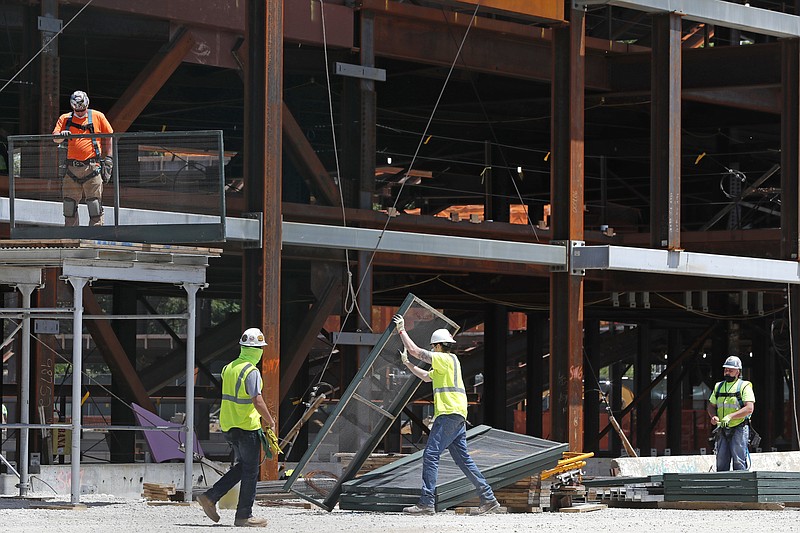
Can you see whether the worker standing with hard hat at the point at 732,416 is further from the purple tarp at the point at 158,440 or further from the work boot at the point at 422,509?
the purple tarp at the point at 158,440

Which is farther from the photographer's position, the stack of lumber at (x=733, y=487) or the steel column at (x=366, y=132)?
the steel column at (x=366, y=132)

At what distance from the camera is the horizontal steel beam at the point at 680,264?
2455 centimetres

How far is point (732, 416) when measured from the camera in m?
20.3

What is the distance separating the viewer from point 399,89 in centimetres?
3222

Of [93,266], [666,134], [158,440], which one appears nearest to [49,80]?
[158,440]

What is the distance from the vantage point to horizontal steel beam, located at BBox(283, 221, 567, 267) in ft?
72.0

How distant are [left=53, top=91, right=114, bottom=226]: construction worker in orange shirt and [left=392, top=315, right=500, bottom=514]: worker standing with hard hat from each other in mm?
3886

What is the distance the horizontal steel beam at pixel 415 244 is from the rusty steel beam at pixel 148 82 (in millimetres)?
3176

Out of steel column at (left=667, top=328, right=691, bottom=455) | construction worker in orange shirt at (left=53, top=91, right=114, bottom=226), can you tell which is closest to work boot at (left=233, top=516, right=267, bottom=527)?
construction worker in orange shirt at (left=53, top=91, right=114, bottom=226)

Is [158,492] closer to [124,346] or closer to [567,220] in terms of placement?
[567,220]

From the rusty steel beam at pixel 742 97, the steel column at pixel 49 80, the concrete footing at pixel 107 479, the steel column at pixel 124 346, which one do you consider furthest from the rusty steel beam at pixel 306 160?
the rusty steel beam at pixel 742 97

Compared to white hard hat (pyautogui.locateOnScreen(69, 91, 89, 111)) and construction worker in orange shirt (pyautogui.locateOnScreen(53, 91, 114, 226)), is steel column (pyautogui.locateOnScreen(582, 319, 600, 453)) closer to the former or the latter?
construction worker in orange shirt (pyautogui.locateOnScreen(53, 91, 114, 226))

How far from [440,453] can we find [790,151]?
14.9 metres

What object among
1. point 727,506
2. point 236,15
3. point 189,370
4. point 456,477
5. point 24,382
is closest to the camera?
point 189,370
